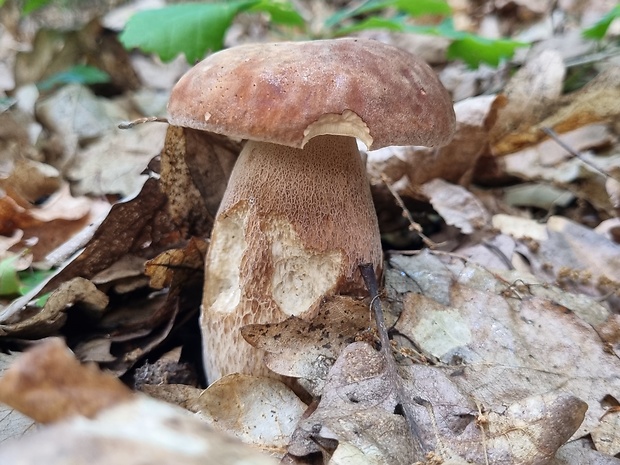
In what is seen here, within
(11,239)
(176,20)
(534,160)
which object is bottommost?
(534,160)

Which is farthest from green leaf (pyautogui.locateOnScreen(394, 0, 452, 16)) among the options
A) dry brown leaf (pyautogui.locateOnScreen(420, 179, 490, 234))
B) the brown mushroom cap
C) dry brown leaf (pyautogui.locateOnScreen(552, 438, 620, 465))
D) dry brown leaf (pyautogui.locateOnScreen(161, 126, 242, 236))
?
dry brown leaf (pyautogui.locateOnScreen(552, 438, 620, 465))

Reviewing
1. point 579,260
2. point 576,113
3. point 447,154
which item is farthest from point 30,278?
point 576,113

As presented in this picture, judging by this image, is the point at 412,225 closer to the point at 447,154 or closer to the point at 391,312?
the point at 391,312

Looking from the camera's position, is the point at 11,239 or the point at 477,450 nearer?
the point at 477,450

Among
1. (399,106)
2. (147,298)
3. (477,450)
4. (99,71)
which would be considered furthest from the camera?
(99,71)

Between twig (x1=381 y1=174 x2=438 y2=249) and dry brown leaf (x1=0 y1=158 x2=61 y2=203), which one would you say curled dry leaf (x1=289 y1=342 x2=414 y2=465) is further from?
dry brown leaf (x1=0 y1=158 x2=61 y2=203)

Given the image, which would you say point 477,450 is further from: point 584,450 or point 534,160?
point 534,160

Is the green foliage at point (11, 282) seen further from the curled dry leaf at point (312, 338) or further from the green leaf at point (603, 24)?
the green leaf at point (603, 24)

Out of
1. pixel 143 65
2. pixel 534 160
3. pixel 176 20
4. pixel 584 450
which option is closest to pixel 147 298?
pixel 584 450

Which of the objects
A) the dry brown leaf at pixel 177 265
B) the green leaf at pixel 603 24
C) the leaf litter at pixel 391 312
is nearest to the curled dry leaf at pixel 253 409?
the leaf litter at pixel 391 312
